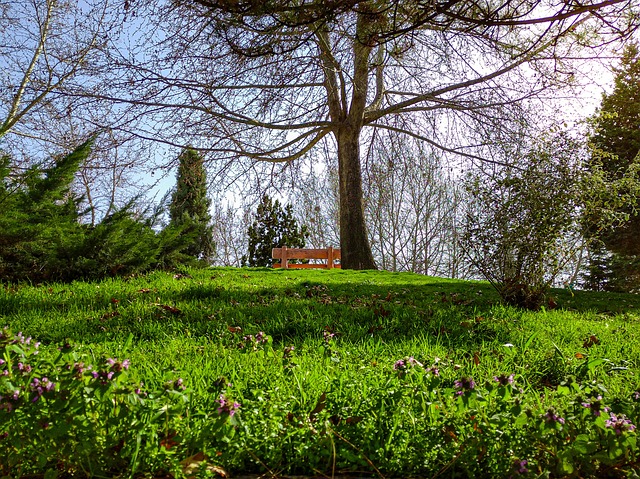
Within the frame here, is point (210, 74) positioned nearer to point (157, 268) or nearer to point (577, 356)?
point (157, 268)

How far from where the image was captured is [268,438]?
190 cm

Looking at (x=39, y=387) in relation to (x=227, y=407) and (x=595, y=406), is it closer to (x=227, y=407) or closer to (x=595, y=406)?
(x=227, y=407)

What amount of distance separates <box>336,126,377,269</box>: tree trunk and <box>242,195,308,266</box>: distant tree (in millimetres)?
6599

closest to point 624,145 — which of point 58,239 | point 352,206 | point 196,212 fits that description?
point 352,206

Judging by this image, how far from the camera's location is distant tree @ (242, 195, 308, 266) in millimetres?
17406

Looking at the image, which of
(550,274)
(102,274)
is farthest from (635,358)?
(102,274)

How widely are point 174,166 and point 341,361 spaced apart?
822cm

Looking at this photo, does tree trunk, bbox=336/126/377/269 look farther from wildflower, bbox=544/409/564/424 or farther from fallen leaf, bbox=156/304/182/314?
wildflower, bbox=544/409/564/424

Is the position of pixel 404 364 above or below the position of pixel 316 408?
above

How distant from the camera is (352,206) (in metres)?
10.9

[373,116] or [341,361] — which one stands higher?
[373,116]

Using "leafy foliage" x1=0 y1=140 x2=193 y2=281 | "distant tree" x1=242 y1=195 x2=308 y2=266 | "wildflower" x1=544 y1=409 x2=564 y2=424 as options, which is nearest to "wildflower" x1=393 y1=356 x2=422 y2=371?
"wildflower" x1=544 y1=409 x2=564 y2=424

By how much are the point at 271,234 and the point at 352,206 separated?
7.11 meters

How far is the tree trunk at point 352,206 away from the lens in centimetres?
1086
